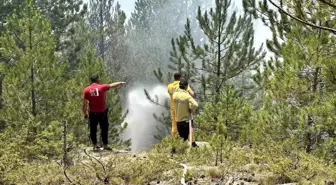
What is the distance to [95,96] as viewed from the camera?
6398 mm

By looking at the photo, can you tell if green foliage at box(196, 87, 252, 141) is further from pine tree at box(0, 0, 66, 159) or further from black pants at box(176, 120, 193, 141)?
pine tree at box(0, 0, 66, 159)

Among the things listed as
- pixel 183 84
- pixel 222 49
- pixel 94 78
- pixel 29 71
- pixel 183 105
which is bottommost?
pixel 183 105

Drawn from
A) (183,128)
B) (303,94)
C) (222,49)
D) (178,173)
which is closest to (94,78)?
(183,128)

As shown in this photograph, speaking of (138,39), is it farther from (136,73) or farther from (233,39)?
(233,39)

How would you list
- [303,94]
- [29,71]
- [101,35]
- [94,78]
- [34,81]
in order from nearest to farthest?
[94,78], [303,94], [29,71], [34,81], [101,35]

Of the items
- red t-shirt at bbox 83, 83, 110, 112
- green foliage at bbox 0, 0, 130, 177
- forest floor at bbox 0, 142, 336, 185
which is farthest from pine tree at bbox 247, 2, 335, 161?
green foliage at bbox 0, 0, 130, 177

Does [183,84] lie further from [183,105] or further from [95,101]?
[95,101]

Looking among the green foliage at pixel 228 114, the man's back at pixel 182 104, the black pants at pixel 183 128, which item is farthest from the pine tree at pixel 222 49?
the man's back at pixel 182 104

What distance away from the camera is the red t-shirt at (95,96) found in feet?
20.9

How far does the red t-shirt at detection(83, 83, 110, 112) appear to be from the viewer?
6383 mm

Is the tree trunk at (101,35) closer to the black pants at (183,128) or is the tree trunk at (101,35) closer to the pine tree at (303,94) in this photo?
the pine tree at (303,94)

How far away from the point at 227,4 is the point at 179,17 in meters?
49.3

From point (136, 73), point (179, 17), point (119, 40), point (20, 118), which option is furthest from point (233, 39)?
point (179, 17)

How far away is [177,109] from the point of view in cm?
645
